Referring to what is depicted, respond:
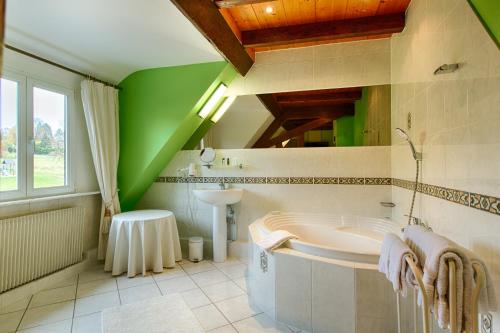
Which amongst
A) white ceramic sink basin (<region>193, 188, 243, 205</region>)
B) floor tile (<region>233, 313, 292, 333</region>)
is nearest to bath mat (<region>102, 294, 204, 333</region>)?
floor tile (<region>233, 313, 292, 333</region>)

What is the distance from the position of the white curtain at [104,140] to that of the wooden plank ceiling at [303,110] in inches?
69.0

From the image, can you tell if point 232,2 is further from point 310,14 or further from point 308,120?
point 308,120

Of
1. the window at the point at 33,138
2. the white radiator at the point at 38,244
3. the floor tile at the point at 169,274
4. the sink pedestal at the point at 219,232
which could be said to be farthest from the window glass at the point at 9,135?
the sink pedestal at the point at 219,232

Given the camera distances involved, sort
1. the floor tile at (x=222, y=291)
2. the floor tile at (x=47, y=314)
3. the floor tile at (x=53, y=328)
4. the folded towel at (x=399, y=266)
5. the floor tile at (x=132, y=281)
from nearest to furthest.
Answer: the folded towel at (x=399, y=266), the floor tile at (x=53, y=328), the floor tile at (x=47, y=314), the floor tile at (x=222, y=291), the floor tile at (x=132, y=281)

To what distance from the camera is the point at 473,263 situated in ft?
3.41

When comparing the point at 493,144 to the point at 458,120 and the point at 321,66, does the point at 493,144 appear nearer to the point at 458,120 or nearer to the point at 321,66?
the point at 458,120

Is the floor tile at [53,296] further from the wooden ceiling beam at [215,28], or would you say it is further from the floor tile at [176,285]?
the wooden ceiling beam at [215,28]

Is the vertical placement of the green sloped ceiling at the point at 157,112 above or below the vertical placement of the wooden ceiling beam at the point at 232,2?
below

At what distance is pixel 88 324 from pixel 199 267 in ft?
4.20

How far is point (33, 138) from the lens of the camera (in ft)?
8.46

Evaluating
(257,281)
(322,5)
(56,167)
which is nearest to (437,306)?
(257,281)

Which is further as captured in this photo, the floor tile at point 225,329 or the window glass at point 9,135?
the window glass at point 9,135

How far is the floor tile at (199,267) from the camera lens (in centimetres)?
302

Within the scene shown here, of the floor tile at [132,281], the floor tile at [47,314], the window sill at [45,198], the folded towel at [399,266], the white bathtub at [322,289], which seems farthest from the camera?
the floor tile at [132,281]
